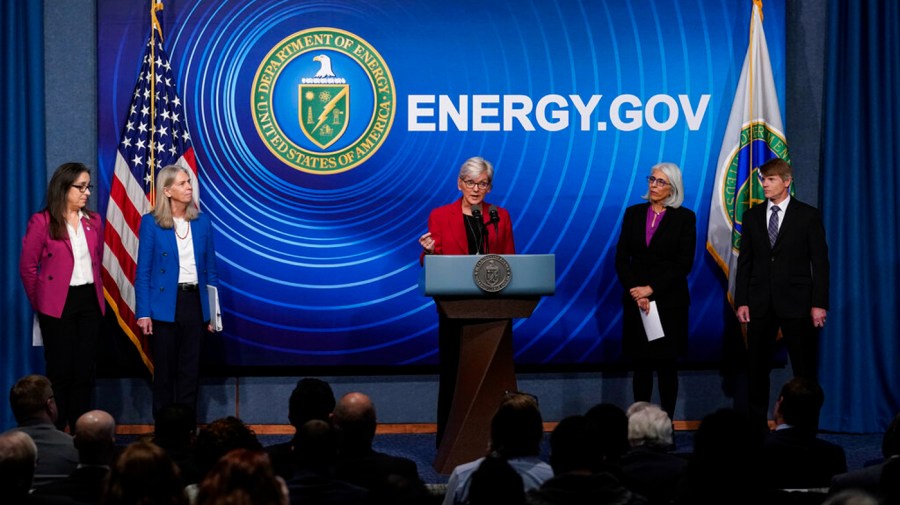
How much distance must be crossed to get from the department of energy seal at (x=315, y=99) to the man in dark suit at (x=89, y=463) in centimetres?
346

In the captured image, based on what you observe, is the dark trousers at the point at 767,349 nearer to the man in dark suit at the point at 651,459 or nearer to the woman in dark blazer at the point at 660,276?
the woman in dark blazer at the point at 660,276

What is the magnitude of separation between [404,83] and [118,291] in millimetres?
2118

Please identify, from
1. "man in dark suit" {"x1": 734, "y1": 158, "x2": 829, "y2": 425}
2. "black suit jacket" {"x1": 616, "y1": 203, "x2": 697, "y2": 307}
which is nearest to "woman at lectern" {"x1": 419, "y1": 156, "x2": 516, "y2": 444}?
"black suit jacket" {"x1": 616, "y1": 203, "x2": 697, "y2": 307}

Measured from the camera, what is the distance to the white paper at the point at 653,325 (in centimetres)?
621

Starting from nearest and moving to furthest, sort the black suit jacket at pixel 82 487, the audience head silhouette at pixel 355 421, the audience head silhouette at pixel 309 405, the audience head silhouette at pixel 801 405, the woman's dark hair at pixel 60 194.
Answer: the black suit jacket at pixel 82 487 < the audience head silhouette at pixel 355 421 < the audience head silhouette at pixel 801 405 < the audience head silhouette at pixel 309 405 < the woman's dark hair at pixel 60 194

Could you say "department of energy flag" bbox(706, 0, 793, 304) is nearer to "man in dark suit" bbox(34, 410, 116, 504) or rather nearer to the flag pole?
the flag pole

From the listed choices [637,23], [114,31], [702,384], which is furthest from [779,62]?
[114,31]

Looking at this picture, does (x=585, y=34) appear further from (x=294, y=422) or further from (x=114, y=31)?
(x=294, y=422)

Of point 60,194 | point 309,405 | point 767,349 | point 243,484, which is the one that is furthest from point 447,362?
point 243,484

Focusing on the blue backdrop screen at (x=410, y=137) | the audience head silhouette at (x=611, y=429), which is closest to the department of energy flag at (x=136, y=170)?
the blue backdrop screen at (x=410, y=137)

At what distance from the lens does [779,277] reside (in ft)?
20.6

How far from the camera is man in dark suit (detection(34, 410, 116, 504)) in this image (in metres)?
3.28

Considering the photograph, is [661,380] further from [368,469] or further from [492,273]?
[368,469]

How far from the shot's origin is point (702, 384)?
279 inches
